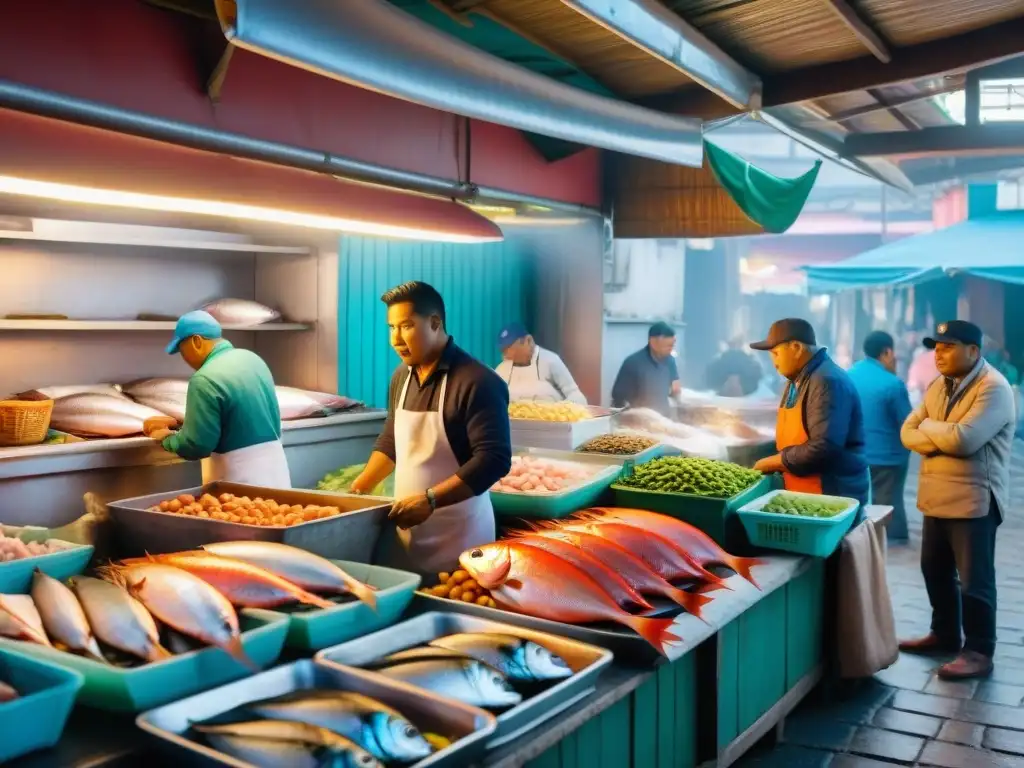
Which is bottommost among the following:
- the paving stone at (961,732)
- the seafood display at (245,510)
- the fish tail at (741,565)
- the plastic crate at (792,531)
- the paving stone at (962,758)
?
the paving stone at (961,732)

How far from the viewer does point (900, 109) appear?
22.6 ft

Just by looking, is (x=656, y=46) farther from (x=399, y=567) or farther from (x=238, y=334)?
(x=238, y=334)

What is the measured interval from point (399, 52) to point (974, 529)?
4312 millimetres

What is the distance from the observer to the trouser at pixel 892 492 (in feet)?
28.8

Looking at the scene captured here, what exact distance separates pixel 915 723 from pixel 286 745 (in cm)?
383

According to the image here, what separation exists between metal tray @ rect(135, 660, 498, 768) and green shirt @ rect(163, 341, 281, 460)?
2.60 metres

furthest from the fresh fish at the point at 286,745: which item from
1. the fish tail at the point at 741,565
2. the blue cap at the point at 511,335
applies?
the blue cap at the point at 511,335

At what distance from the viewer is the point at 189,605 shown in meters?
2.46

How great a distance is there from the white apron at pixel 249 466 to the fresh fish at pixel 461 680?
2668mm

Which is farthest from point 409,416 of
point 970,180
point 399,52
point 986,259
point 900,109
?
point 970,180

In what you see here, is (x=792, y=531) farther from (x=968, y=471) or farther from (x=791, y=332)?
(x=968, y=471)

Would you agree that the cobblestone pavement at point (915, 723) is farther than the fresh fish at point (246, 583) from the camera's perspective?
Yes

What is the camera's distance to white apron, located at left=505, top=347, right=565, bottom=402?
774 centimetres

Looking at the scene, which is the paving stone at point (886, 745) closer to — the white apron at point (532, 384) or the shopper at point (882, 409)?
the white apron at point (532, 384)
